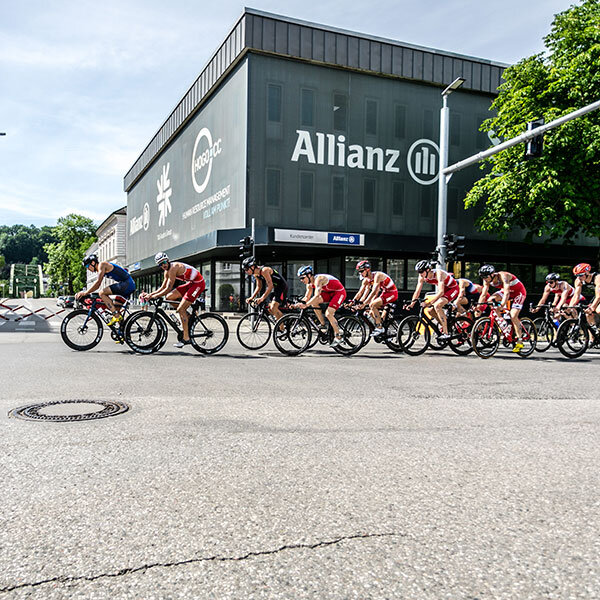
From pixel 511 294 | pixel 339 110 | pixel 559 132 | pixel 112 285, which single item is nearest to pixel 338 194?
pixel 339 110

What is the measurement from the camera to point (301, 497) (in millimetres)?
3176

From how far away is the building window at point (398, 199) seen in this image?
96.3ft

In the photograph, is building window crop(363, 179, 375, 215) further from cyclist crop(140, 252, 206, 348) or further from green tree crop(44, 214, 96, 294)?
green tree crop(44, 214, 96, 294)

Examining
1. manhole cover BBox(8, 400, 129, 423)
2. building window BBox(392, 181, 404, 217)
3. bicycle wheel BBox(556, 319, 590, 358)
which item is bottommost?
manhole cover BBox(8, 400, 129, 423)

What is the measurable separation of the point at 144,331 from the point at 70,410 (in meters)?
5.60

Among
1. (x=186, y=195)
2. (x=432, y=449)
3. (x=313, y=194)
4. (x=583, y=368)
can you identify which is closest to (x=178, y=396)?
(x=432, y=449)

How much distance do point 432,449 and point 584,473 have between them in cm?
104

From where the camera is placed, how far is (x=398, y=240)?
28359 millimetres

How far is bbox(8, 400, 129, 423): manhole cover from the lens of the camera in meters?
5.04

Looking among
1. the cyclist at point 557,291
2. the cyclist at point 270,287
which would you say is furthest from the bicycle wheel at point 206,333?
the cyclist at point 557,291

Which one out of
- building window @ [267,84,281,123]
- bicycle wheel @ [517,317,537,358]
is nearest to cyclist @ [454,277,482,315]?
bicycle wheel @ [517,317,537,358]

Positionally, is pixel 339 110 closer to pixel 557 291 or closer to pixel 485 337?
pixel 557 291

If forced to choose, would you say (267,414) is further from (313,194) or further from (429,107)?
(429,107)

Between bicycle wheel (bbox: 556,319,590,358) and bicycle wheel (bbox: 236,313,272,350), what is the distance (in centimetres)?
620
